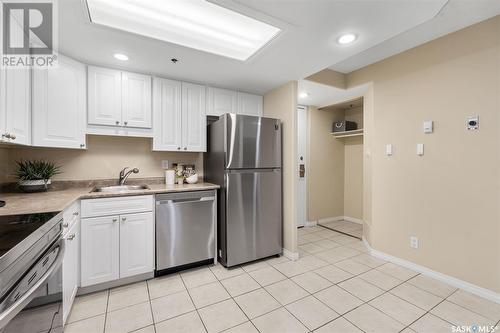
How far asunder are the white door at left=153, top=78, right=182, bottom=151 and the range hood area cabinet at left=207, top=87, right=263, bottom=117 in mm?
421

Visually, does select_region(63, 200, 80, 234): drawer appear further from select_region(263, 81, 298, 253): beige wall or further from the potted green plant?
select_region(263, 81, 298, 253): beige wall

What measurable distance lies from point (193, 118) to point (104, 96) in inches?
38.0

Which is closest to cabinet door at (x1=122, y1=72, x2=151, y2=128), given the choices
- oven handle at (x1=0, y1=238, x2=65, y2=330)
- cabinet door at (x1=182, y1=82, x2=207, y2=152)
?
cabinet door at (x1=182, y1=82, x2=207, y2=152)

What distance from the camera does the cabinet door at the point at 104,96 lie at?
7.41 ft

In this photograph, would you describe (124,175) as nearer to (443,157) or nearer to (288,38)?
(288,38)

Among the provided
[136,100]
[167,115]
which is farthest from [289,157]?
[136,100]

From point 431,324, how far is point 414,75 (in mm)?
2368

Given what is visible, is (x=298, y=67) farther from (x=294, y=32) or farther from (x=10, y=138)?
(x=10, y=138)

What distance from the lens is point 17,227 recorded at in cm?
99

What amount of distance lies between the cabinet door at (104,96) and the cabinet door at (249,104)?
150 cm

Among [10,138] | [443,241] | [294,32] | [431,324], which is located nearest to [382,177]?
[443,241]

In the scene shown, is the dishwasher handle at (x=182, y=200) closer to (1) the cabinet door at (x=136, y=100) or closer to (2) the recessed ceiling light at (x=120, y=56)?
(1) the cabinet door at (x=136, y=100)

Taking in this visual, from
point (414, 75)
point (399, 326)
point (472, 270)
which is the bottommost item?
point (399, 326)

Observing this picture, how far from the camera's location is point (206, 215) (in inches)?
97.0
